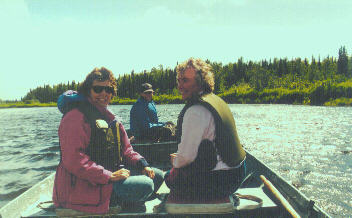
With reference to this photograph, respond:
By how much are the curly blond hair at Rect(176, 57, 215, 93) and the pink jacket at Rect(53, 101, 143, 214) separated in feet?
3.52

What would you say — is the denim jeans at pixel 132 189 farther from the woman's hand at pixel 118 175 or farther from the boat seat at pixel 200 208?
the boat seat at pixel 200 208

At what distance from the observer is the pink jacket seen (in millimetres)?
2498

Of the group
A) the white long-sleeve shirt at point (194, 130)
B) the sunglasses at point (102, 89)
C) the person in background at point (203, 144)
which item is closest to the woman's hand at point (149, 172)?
the person in background at point (203, 144)

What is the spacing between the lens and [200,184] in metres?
2.75

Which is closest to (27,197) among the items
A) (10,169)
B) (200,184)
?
(200,184)

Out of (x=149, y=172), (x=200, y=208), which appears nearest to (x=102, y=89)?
(x=149, y=172)

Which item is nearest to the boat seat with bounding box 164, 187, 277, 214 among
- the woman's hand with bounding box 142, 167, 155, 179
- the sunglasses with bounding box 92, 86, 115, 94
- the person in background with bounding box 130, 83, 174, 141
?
the woman's hand with bounding box 142, 167, 155, 179

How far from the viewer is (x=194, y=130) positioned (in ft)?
8.27

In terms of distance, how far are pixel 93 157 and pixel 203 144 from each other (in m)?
1.06

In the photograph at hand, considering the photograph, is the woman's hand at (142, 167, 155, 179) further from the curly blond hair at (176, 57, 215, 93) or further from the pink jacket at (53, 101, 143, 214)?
the curly blond hair at (176, 57, 215, 93)

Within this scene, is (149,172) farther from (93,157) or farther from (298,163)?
(298,163)

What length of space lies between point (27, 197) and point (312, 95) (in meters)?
58.8

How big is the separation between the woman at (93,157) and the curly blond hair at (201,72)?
766mm

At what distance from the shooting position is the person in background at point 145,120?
6.77m
